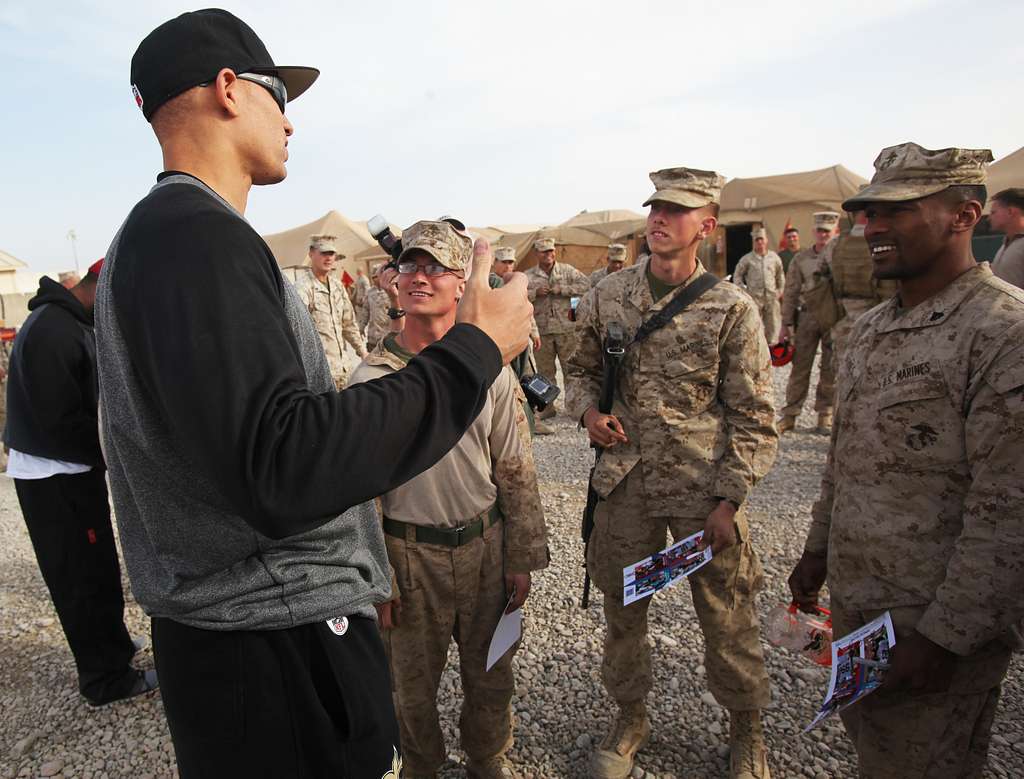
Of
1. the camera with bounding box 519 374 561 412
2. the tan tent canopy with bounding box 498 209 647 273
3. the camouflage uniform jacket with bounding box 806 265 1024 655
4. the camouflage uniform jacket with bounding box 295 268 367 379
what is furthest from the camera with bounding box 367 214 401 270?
the tan tent canopy with bounding box 498 209 647 273

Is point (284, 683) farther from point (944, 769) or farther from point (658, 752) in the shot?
point (658, 752)

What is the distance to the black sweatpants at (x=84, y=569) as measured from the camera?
3422 millimetres

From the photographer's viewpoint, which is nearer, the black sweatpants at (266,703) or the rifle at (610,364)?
the black sweatpants at (266,703)

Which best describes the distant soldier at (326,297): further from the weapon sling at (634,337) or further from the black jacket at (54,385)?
the weapon sling at (634,337)

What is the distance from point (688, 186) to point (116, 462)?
8.28 ft

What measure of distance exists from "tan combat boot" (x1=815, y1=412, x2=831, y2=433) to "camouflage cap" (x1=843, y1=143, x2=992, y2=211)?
6.53 meters

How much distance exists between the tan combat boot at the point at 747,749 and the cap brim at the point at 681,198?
224cm

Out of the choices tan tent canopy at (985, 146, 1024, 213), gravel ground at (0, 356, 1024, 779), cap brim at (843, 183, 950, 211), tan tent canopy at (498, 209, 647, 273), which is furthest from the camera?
tan tent canopy at (498, 209, 647, 273)

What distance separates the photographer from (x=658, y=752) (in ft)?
9.84

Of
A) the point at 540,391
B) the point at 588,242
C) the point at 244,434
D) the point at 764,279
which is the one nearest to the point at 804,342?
the point at 764,279

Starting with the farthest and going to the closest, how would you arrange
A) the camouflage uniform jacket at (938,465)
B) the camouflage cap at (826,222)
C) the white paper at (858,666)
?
the camouflage cap at (826,222) < the white paper at (858,666) < the camouflage uniform jacket at (938,465)

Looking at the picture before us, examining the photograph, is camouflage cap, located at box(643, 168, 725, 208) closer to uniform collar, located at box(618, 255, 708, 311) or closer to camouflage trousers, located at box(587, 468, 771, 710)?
uniform collar, located at box(618, 255, 708, 311)

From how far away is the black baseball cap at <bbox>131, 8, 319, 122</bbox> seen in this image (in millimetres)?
1210

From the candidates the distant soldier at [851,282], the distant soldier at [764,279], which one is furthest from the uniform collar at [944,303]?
the distant soldier at [764,279]
